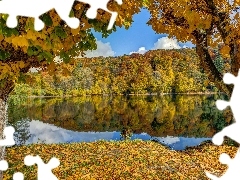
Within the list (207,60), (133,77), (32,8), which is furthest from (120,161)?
(133,77)

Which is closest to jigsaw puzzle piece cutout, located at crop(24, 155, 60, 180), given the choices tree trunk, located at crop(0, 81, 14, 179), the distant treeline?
tree trunk, located at crop(0, 81, 14, 179)

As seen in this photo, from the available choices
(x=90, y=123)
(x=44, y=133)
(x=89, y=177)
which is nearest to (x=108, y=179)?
(x=89, y=177)

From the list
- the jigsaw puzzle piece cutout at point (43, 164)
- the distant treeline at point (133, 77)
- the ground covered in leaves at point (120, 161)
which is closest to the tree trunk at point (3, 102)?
the ground covered in leaves at point (120, 161)

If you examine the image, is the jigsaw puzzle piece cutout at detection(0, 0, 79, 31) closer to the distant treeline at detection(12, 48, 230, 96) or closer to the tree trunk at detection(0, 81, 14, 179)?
the tree trunk at detection(0, 81, 14, 179)

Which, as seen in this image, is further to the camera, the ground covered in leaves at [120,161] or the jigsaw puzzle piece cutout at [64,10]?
the ground covered in leaves at [120,161]

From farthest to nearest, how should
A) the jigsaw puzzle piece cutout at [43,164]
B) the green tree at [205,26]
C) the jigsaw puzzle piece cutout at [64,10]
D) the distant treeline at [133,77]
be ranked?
the distant treeline at [133,77] < the green tree at [205,26] < the jigsaw puzzle piece cutout at [43,164] < the jigsaw puzzle piece cutout at [64,10]

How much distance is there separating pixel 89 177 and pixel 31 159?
7919 millimetres

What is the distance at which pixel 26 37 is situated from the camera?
14.4 ft

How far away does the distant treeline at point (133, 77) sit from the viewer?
107188mm

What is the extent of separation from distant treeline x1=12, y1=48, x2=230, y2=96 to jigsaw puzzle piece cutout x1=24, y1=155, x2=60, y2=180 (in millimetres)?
97369

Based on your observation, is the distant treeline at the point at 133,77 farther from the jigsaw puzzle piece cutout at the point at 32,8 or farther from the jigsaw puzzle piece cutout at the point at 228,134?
the jigsaw puzzle piece cutout at the point at 228,134

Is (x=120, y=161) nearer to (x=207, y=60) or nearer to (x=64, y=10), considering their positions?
(x=207, y=60)

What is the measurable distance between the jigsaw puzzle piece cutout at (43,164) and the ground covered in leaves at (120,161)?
7.80m

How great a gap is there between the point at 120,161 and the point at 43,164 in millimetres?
9726
